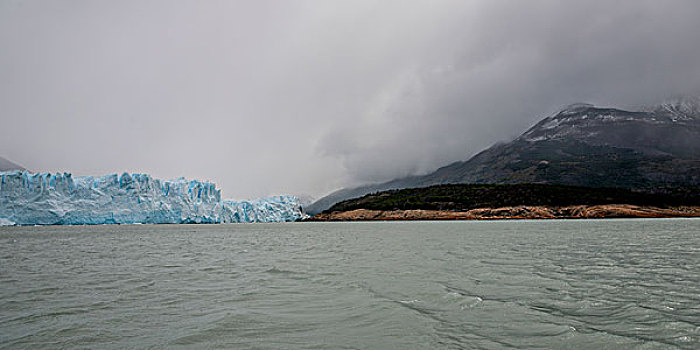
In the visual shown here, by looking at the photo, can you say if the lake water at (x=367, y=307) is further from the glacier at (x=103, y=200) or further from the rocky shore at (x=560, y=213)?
the rocky shore at (x=560, y=213)

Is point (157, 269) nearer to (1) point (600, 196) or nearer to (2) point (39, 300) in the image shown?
(2) point (39, 300)

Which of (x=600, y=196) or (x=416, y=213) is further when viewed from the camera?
(x=416, y=213)

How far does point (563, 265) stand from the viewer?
17.7 meters

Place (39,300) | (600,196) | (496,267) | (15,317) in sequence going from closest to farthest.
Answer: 1. (15,317)
2. (39,300)
3. (496,267)
4. (600,196)

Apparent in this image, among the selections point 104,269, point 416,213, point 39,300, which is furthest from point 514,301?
point 416,213

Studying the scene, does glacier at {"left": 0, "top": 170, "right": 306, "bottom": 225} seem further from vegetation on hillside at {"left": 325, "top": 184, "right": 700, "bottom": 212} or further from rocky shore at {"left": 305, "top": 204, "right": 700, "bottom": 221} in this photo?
rocky shore at {"left": 305, "top": 204, "right": 700, "bottom": 221}

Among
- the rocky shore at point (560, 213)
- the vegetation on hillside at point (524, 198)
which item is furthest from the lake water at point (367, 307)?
the vegetation on hillside at point (524, 198)

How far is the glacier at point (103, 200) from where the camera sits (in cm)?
9700

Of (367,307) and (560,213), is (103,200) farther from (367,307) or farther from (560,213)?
(560,213)

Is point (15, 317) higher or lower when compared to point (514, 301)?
higher

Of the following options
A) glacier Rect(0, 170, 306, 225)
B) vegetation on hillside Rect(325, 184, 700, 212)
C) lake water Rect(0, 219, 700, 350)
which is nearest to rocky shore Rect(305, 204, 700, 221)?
vegetation on hillside Rect(325, 184, 700, 212)

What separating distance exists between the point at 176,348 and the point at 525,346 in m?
6.27

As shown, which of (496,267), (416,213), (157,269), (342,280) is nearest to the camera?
(342,280)

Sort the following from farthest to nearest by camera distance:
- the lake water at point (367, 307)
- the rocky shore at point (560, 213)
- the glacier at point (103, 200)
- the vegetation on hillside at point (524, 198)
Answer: the vegetation on hillside at point (524, 198) < the rocky shore at point (560, 213) < the glacier at point (103, 200) < the lake water at point (367, 307)
